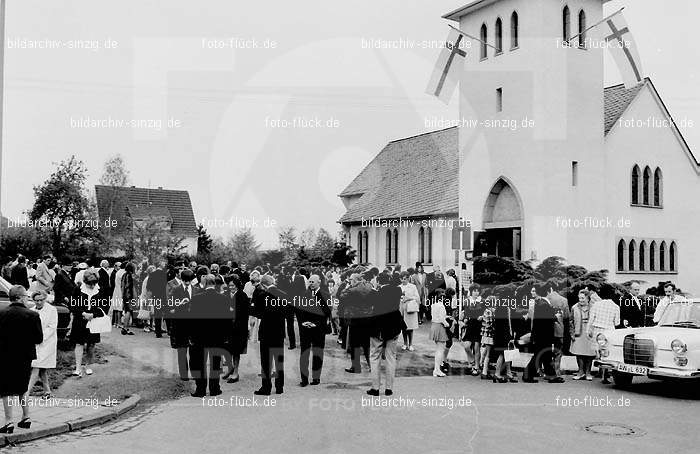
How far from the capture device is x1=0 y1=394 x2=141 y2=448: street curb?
918cm

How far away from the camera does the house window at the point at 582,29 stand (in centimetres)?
3034

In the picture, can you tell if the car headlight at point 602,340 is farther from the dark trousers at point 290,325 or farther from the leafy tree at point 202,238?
the leafy tree at point 202,238

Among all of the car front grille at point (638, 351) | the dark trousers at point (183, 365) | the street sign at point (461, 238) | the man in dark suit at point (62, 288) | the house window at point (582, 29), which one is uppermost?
the house window at point (582, 29)

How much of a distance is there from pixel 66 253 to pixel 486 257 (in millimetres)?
23036

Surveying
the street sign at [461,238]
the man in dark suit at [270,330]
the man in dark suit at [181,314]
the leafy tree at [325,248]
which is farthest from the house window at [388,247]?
the man in dark suit at [270,330]

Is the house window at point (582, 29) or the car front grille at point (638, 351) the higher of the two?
the house window at point (582, 29)

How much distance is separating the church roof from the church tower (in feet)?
8.66

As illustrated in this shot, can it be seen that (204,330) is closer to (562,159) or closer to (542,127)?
(542,127)

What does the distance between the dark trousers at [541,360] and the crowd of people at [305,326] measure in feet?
0.07

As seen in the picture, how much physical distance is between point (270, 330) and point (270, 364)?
57cm

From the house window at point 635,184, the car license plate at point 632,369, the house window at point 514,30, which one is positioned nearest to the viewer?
the car license plate at point 632,369

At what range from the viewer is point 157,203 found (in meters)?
67.8

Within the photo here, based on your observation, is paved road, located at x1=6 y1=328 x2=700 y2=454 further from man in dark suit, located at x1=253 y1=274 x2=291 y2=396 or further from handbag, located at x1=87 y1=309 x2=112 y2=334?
handbag, located at x1=87 y1=309 x2=112 y2=334

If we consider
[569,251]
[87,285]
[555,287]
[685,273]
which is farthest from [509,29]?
[87,285]
